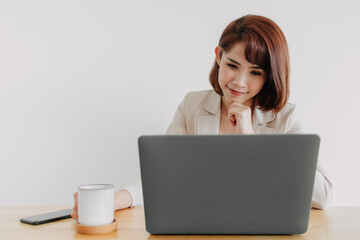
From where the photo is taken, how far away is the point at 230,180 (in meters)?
0.83

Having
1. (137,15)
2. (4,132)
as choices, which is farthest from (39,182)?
(137,15)

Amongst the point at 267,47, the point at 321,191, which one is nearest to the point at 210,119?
the point at 267,47

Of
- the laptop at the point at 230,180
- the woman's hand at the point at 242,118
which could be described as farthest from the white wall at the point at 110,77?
the laptop at the point at 230,180

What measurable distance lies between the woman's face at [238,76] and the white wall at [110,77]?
0.44 m

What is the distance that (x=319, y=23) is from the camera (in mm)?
2025

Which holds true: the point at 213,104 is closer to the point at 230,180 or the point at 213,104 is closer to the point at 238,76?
the point at 238,76

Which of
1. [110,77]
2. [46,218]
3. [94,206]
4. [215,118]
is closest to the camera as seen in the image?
[94,206]

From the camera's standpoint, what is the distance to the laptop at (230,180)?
813mm

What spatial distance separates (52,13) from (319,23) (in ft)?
4.85

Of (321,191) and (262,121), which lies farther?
(262,121)

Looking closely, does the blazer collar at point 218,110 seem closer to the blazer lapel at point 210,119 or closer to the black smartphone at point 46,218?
the blazer lapel at point 210,119

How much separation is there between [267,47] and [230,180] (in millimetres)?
852

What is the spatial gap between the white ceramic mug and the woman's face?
854mm

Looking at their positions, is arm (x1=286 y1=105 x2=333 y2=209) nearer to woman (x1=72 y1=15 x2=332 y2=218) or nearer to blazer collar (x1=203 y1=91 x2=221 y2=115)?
woman (x1=72 y1=15 x2=332 y2=218)
